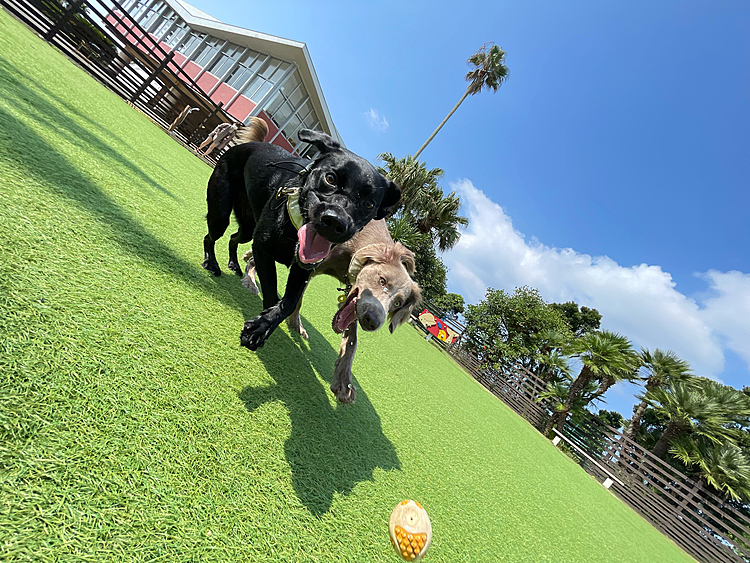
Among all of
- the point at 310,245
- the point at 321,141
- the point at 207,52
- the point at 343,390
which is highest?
the point at 207,52

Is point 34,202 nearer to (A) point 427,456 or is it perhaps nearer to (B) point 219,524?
(B) point 219,524

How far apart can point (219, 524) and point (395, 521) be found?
63 centimetres

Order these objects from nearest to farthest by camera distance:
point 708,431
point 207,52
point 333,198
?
point 333,198 < point 708,431 < point 207,52

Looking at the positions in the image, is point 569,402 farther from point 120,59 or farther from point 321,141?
point 120,59

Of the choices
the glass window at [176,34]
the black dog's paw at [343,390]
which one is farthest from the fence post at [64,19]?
the glass window at [176,34]

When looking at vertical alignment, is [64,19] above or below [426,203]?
below

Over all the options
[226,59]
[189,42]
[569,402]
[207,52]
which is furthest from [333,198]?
[189,42]

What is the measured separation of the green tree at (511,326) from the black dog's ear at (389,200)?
1631 centimetres

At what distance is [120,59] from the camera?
10.3 meters

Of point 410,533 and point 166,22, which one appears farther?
point 166,22

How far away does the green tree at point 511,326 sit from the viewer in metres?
17.2

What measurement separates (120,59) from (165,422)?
13803mm

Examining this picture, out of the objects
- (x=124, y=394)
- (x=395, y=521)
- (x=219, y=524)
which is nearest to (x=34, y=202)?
(x=124, y=394)

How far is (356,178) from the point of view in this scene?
65.1 inches
